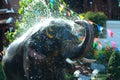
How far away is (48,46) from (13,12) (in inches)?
382

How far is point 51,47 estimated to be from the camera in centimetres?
436

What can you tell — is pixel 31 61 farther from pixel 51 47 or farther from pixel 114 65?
pixel 114 65

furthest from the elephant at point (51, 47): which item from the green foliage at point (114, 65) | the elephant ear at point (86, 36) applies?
the green foliage at point (114, 65)

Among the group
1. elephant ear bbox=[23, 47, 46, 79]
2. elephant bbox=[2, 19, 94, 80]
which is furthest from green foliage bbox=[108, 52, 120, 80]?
elephant ear bbox=[23, 47, 46, 79]

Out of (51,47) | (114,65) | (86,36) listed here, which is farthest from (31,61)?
(114,65)

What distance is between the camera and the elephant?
4.39 meters

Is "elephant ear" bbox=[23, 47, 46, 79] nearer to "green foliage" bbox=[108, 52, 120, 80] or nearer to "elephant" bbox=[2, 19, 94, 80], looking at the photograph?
"elephant" bbox=[2, 19, 94, 80]

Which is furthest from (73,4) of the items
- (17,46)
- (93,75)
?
(17,46)

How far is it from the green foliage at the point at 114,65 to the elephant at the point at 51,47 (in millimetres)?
5944

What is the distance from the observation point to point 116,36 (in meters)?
14.2

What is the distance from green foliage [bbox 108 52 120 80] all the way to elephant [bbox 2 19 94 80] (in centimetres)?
594

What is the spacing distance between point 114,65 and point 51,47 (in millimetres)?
6307

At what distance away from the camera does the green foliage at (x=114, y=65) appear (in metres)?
10.5

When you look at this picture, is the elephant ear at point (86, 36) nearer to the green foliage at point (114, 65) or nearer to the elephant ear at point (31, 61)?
the elephant ear at point (31, 61)
